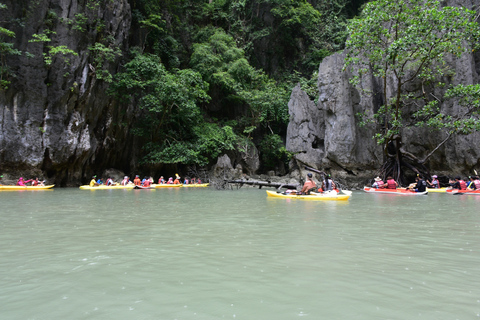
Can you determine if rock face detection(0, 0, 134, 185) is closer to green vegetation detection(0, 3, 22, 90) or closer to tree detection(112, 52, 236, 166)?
green vegetation detection(0, 3, 22, 90)

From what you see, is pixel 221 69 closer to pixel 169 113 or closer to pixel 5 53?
pixel 169 113

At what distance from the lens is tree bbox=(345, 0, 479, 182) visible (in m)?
15.8

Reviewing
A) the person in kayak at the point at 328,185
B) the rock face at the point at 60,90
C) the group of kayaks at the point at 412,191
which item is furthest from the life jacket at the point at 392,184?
the rock face at the point at 60,90

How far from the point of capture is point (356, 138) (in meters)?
21.3

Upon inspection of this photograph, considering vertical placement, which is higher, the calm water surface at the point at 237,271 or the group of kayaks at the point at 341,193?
the group of kayaks at the point at 341,193

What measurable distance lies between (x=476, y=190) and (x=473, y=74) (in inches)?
337

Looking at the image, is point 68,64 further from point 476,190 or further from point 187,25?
point 476,190

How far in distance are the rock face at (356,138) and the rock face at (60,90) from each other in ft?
46.9

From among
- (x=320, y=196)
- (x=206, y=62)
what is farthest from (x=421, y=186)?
(x=206, y=62)

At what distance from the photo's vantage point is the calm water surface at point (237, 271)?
2.32 metres

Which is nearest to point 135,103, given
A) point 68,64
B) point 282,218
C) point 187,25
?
point 68,64

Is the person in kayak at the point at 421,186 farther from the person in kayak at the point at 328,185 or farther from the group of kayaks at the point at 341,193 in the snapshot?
the person in kayak at the point at 328,185

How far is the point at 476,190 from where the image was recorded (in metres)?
14.7

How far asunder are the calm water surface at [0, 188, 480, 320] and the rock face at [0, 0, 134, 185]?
14.3 m
